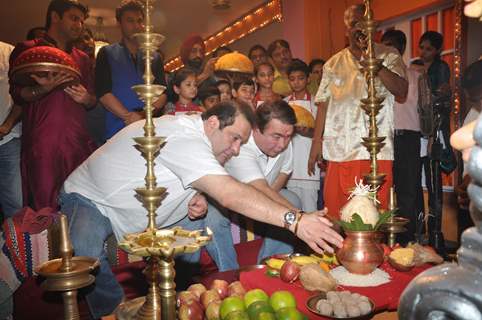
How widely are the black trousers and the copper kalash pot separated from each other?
7.57 ft

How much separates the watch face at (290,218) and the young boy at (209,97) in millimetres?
2352

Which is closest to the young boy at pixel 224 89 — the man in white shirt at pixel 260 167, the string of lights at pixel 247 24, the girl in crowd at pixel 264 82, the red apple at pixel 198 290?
the girl in crowd at pixel 264 82

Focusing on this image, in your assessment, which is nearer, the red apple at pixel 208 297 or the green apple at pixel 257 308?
the green apple at pixel 257 308

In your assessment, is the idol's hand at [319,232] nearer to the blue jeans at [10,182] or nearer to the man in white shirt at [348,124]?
the man in white shirt at [348,124]

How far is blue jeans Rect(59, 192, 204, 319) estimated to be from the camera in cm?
247

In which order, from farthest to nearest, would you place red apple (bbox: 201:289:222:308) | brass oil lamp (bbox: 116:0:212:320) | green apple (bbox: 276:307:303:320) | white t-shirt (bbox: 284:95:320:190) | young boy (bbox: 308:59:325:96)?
young boy (bbox: 308:59:325:96)
white t-shirt (bbox: 284:95:320:190)
red apple (bbox: 201:289:222:308)
green apple (bbox: 276:307:303:320)
brass oil lamp (bbox: 116:0:212:320)

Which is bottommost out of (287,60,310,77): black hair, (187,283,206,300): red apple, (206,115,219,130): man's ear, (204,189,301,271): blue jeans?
(204,189,301,271): blue jeans

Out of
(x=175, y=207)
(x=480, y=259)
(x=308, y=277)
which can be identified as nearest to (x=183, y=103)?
(x=175, y=207)

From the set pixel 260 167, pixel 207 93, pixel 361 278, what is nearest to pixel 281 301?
pixel 361 278

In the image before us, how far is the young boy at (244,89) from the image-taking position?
4445 millimetres

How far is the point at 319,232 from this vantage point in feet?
A: 6.32

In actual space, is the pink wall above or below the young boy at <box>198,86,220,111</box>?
above

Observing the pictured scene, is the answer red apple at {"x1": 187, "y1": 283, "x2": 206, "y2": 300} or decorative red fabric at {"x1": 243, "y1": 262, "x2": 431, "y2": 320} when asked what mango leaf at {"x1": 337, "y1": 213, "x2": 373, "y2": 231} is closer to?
decorative red fabric at {"x1": 243, "y1": 262, "x2": 431, "y2": 320}

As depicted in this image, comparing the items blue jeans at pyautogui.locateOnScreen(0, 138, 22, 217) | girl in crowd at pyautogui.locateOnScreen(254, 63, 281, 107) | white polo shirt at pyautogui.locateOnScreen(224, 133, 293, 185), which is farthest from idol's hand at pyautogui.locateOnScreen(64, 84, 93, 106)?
girl in crowd at pyautogui.locateOnScreen(254, 63, 281, 107)
